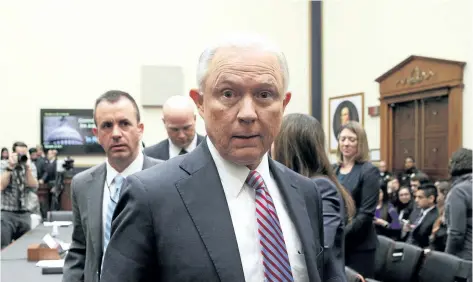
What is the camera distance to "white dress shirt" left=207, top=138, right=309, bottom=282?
1153 millimetres

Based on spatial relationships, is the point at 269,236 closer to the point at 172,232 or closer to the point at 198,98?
the point at 172,232

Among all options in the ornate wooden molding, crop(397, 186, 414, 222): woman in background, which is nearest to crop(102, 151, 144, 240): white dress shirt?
crop(397, 186, 414, 222): woman in background

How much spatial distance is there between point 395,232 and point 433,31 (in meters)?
4.19

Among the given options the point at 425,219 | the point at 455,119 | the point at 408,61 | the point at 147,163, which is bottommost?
the point at 425,219

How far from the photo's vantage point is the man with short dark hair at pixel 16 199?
543cm

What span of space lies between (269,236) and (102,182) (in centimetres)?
Answer: 120

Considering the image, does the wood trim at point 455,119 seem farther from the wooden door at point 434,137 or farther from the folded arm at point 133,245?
the folded arm at point 133,245

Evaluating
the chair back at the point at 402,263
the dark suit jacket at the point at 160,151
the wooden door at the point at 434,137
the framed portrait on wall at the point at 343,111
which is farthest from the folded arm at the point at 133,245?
the framed portrait on wall at the point at 343,111

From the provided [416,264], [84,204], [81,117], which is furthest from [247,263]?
[81,117]

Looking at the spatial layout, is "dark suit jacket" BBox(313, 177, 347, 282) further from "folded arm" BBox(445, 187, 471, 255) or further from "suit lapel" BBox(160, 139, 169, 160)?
"folded arm" BBox(445, 187, 471, 255)

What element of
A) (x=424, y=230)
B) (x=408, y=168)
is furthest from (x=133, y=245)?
(x=408, y=168)

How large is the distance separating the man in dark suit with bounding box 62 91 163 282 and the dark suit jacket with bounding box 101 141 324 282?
0.94 metres

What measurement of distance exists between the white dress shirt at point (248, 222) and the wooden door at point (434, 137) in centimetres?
805

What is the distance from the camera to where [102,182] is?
2.20 meters
